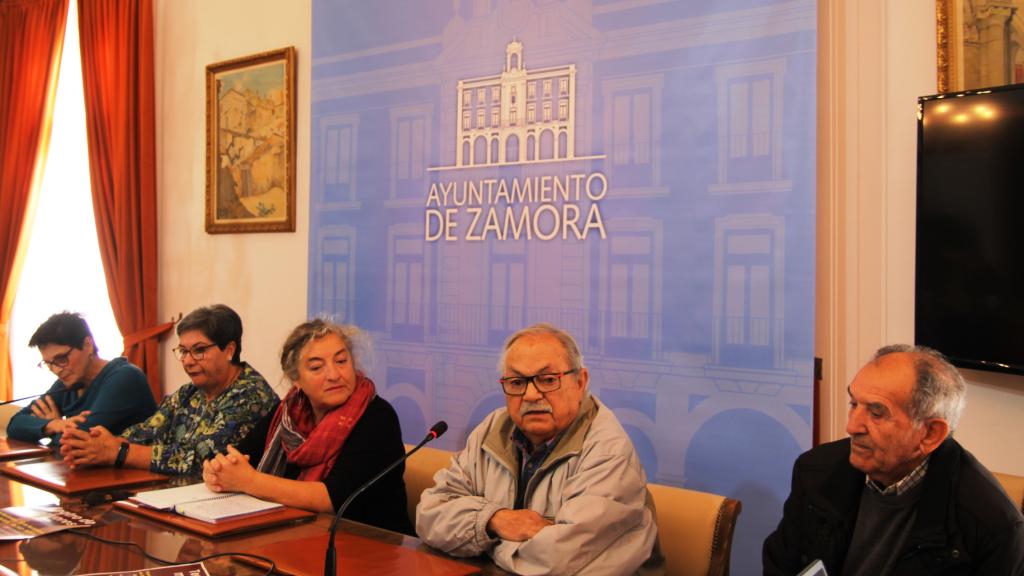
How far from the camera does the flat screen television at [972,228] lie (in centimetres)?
234

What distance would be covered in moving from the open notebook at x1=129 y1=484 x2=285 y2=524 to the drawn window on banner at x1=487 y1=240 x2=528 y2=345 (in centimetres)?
134

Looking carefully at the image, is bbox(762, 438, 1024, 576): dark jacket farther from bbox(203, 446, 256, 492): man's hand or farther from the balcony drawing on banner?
the balcony drawing on banner

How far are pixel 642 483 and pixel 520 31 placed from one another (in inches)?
77.7

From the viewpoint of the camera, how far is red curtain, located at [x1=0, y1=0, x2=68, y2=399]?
5770 mm

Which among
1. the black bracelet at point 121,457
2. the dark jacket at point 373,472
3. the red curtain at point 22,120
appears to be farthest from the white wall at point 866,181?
the red curtain at point 22,120

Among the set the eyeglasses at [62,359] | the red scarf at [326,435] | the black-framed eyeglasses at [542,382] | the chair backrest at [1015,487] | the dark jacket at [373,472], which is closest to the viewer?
the chair backrest at [1015,487]

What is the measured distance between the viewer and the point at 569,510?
1.94 meters

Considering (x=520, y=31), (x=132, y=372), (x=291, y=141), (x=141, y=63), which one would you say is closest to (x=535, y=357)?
(x=520, y=31)

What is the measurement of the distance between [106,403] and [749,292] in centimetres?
243

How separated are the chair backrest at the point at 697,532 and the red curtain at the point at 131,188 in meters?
3.82

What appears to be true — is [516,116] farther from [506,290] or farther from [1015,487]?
[1015,487]

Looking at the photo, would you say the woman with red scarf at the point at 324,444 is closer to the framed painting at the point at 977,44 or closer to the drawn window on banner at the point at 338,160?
the drawn window on banner at the point at 338,160

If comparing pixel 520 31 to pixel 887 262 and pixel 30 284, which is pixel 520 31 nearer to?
pixel 887 262

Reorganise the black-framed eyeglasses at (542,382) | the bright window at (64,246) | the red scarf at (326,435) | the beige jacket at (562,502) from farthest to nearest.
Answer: the bright window at (64,246) → the red scarf at (326,435) → the black-framed eyeglasses at (542,382) → the beige jacket at (562,502)
